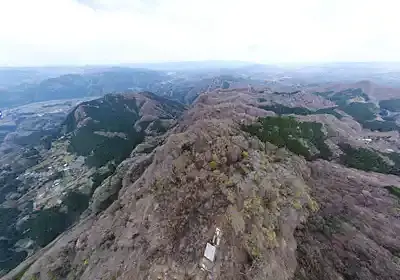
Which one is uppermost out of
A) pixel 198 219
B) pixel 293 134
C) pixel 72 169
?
pixel 198 219

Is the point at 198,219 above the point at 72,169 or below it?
above

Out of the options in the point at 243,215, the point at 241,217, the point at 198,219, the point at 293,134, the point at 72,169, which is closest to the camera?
the point at 198,219

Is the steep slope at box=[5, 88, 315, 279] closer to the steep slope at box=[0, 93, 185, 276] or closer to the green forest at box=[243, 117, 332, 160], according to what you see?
the green forest at box=[243, 117, 332, 160]

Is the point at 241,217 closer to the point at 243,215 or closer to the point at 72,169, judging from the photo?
the point at 243,215

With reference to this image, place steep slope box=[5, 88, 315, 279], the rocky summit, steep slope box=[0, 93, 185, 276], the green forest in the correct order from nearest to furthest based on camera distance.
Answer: steep slope box=[5, 88, 315, 279] → the rocky summit → the green forest → steep slope box=[0, 93, 185, 276]

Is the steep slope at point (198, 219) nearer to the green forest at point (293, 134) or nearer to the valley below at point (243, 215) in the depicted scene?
the valley below at point (243, 215)

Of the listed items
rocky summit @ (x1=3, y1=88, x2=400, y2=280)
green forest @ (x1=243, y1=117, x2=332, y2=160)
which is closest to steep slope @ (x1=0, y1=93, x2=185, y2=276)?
rocky summit @ (x1=3, y1=88, x2=400, y2=280)

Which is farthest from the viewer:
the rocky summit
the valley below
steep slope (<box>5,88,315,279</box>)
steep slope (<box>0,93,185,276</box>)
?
steep slope (<box>0,93,185,276</box>)

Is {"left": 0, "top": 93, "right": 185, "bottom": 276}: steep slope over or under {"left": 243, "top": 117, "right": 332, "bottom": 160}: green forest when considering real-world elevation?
under

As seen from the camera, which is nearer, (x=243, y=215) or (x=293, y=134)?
(x=243, y=215)

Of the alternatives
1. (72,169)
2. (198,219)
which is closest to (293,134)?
(198,219)

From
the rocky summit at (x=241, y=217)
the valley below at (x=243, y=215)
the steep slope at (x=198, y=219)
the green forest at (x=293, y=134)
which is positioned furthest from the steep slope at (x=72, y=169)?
the green forest at (x=293, y=134)

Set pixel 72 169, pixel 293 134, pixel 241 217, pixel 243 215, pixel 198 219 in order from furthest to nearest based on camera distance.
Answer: pixel 72 169
pixel 293 134
pixel 243 215
pixel 241 217
pixel 198 219
